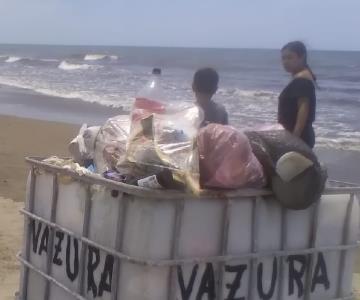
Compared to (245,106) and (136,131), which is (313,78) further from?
(245,106)

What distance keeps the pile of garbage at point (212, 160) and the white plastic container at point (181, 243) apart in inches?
3.4

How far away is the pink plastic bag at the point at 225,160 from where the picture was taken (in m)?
3.08

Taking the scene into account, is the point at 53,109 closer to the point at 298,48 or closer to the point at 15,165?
the point at 15,165

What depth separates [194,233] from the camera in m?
3.01

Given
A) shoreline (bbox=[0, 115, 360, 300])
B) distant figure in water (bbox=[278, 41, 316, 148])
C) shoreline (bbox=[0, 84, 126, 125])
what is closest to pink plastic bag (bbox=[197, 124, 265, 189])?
distant figure in water (bbox=[278, 41, 316, 148])

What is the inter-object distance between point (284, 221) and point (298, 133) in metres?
1.35

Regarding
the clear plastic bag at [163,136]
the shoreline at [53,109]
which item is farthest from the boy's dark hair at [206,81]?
the shoreline at [53,109]

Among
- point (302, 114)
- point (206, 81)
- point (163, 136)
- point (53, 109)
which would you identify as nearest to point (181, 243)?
point (163, 136)

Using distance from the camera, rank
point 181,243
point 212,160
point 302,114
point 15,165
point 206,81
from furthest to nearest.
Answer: point 15,165 → point 206,81 → point 302,114 → point 212,160 → point 181,243

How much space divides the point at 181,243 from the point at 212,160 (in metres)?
0.42

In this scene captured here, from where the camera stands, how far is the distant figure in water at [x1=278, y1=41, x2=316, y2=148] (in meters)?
4.58

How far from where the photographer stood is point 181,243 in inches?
117

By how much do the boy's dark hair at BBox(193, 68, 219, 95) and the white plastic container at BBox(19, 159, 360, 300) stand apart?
1.58 meters

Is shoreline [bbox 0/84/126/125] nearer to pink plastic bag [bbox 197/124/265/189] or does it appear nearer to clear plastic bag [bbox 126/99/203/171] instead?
clear plastic bag [bbox 126/99/203/171]
